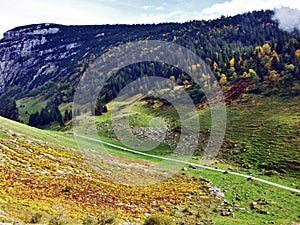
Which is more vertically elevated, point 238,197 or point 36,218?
point 36,218

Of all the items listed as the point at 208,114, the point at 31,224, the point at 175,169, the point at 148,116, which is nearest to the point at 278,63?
the point at 208,114

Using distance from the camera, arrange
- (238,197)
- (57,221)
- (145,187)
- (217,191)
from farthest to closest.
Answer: (217,191) < (145,187) < (238,197) < (57,221)

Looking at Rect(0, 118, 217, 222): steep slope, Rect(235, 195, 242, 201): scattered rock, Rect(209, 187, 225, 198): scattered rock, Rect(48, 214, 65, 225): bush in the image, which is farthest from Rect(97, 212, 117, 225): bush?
Rect(235, 195, 242, 201): scattered rock

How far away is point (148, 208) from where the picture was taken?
3278 centimetres

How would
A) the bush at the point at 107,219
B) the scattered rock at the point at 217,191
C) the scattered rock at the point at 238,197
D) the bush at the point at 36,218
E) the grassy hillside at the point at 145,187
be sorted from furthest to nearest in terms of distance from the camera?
the scattered rock at the point at 217,191 → the scattered rock at the point at 238,197 → the grassy hillside at the point at 145,187 → the bush at the point at 107,219 → the bush at the point at 36,218

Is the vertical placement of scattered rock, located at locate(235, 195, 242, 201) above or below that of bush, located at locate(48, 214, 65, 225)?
below

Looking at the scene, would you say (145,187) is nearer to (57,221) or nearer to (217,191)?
(217,191)

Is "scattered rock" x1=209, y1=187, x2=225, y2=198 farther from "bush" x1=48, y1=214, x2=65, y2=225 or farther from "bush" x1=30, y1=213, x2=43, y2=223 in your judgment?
"bush" x1=30, y1=213, x2=43, y2=223

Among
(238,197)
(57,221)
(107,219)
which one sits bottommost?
(238,197)

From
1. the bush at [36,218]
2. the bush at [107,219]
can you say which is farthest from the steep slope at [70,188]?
the bush at [107,219]

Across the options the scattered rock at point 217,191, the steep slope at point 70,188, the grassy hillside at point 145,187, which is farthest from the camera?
the scattered rock at point 217,191

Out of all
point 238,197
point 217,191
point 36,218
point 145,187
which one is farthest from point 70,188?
point 238,197

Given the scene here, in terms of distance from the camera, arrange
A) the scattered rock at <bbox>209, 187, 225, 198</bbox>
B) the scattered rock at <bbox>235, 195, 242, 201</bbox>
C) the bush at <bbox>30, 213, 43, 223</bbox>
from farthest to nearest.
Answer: the scattered rock at <bbox>209, 187, 225, 198</bbox>
the scattered rock at <bbox>235, 195, 242, 201</bbox>
the bush at <bbox>30, 213, 43, 223</bbox>

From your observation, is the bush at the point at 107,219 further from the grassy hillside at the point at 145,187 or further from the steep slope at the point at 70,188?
the steep slope at the point at 70,188
